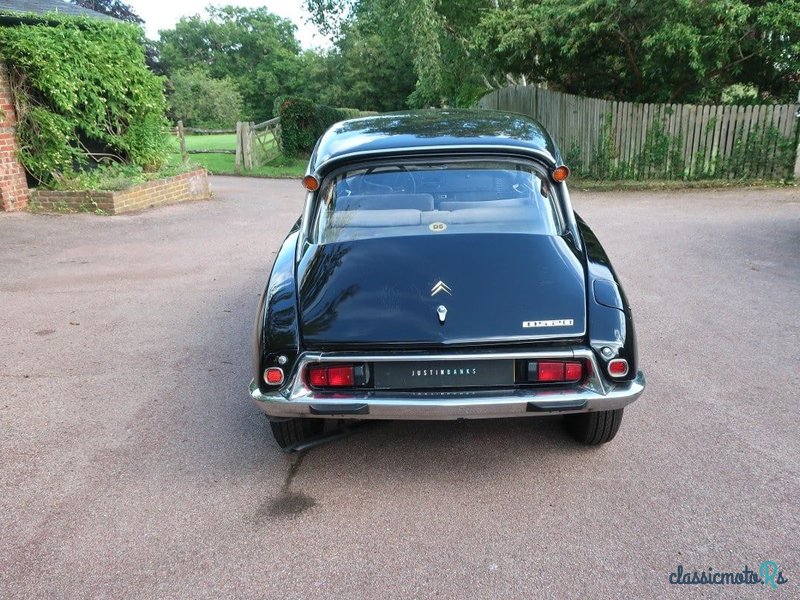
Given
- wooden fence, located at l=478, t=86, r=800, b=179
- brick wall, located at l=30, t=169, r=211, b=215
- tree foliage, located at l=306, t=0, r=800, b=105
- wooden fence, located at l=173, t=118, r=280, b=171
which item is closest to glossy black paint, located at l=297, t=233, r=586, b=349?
brick wall, located at l=30, t=169, r=211, b=215

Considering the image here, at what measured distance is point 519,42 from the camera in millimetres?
14055

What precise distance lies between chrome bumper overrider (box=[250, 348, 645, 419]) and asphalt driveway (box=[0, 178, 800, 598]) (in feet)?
1.57

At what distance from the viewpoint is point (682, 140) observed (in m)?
13.1

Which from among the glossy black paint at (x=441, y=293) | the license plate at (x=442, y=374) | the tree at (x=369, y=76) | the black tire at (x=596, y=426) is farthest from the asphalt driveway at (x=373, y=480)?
the tree at (x=369, y=76)

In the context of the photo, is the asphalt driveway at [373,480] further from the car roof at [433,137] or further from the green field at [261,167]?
the green field at [261,167]

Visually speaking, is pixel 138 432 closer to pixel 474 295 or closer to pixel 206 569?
pixel 206 569

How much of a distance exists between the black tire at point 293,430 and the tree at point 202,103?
43.5 metres

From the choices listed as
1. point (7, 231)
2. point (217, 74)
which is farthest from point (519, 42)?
point (217, 74)

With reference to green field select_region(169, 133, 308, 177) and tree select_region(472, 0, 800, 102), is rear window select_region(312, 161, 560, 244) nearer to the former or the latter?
tree select_region(472, 0, 800, 102)

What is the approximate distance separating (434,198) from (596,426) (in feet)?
5.23

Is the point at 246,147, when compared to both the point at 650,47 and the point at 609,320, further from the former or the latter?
the point at 609,320

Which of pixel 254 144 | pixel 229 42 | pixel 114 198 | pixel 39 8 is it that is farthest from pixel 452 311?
pixel 229 42

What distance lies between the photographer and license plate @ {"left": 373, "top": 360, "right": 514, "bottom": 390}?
2.99 metres

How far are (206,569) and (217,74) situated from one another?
71039mm
